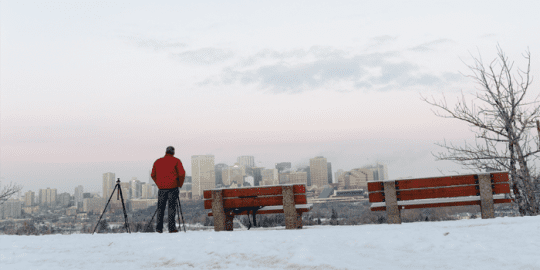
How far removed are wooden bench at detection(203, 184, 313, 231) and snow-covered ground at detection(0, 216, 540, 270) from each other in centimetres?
185

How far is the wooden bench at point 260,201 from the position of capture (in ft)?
31.1

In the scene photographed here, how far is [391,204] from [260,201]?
300 centimetres

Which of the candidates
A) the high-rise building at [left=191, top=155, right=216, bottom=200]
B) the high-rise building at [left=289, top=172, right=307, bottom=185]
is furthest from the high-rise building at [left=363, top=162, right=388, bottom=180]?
Result: the high-rise building at [left=191, top=155, right=216, bottom=200]

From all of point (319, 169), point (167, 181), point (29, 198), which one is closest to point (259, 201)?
point (167, 181)

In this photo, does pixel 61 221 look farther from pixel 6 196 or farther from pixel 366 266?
pixel 366 266

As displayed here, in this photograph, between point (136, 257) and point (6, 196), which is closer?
point (136, 257)

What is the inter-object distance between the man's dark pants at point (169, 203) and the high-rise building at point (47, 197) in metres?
110

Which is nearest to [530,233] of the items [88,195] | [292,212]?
[292,212]

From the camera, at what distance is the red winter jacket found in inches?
375

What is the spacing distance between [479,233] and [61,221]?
90500 mm

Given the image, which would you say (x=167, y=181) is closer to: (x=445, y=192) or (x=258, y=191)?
(x=258, y=191)

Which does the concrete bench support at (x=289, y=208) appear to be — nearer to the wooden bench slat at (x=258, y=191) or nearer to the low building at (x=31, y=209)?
the wooden bench slat at (x=258, y=191)

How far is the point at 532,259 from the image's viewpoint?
17.3 ft

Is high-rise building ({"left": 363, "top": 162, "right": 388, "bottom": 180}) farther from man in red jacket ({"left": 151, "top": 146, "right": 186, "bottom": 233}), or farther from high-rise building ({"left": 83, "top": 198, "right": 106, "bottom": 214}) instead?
man in red jacket ({"left": 151, "top": 146, "right": 186, "bottom": 233})
